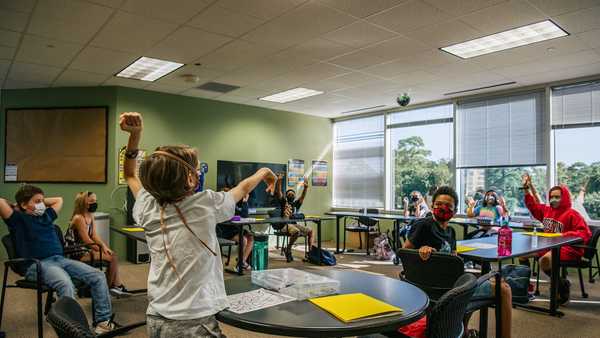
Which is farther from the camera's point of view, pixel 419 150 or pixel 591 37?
pixel 419 150

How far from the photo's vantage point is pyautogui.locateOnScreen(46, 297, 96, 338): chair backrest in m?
1.10

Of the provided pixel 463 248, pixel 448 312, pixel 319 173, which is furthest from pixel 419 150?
pixel 448 312

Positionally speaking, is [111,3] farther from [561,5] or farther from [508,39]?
[508,39]

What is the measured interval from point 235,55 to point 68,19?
5.97ft

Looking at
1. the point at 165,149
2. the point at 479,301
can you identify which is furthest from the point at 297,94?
the point at 165,149

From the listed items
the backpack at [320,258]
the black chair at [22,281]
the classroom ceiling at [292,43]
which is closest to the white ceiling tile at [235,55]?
the classroom ceiling at [292,43]

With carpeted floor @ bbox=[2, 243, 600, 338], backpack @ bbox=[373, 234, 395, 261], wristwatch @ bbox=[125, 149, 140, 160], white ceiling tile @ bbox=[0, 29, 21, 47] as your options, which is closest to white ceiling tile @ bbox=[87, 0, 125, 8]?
white ceiling tile @ bbox=[0, 29, 21, 47]

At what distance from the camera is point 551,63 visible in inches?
213

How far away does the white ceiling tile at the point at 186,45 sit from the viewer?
175 inches

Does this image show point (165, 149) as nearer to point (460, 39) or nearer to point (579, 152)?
point (460, 39)

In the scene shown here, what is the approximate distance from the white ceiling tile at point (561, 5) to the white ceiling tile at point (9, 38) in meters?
5.11

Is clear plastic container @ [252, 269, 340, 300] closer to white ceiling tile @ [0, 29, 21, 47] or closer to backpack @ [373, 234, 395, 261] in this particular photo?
white ceiling tile @ [0, 29, 21, 47]

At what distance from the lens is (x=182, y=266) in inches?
52.0

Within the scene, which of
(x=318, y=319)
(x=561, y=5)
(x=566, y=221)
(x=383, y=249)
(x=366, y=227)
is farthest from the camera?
(x=366, y=227)
